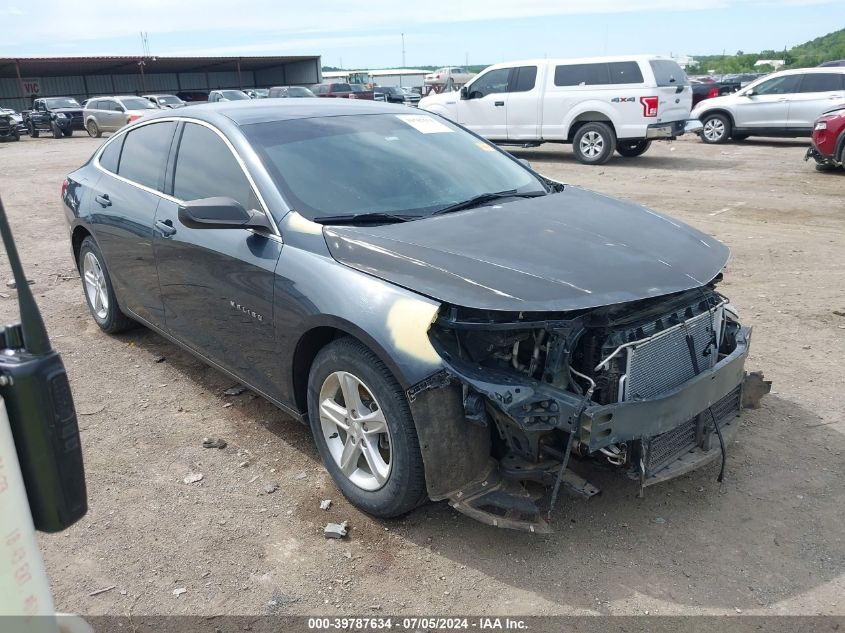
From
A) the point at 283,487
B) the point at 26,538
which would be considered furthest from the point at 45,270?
the point at 26,538

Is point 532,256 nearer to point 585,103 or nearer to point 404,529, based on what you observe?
point 404,529

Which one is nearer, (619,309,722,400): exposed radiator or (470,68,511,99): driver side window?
(619,309,722,400): exposed radiator

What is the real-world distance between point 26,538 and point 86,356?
417 cm

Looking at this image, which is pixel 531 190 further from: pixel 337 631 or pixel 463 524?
pixel 337 631

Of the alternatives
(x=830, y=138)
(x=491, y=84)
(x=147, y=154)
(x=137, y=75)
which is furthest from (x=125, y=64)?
(x=147, y=154)

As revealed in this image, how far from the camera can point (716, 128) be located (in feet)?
57.5

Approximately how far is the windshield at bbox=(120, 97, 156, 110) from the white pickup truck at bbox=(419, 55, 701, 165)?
14715 mm

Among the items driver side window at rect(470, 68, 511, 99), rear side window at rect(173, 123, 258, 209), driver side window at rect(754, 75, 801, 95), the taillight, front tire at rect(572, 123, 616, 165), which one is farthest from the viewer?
driver side window at rect(754, 75, 801, 95)

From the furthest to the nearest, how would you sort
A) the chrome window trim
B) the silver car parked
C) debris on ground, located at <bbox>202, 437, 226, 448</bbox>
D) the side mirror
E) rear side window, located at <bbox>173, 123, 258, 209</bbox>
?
the silver car parked → debris on ground, located at <bbox>202, 437, 226, 448</bbox> → rear side window, located at <bbox>173, 123, 258, 209</bbox> → the chrome window trim → the side mirror

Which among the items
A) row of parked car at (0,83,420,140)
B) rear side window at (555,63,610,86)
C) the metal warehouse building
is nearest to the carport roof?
the metal warehouse building

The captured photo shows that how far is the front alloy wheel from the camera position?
10.3 ft

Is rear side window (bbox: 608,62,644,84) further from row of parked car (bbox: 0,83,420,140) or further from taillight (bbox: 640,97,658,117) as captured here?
row of parked car (bbox: 0,83,420,140)

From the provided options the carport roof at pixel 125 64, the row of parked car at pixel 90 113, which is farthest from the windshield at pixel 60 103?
the carport roof at pixel 125 64

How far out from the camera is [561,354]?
9.31 feet
